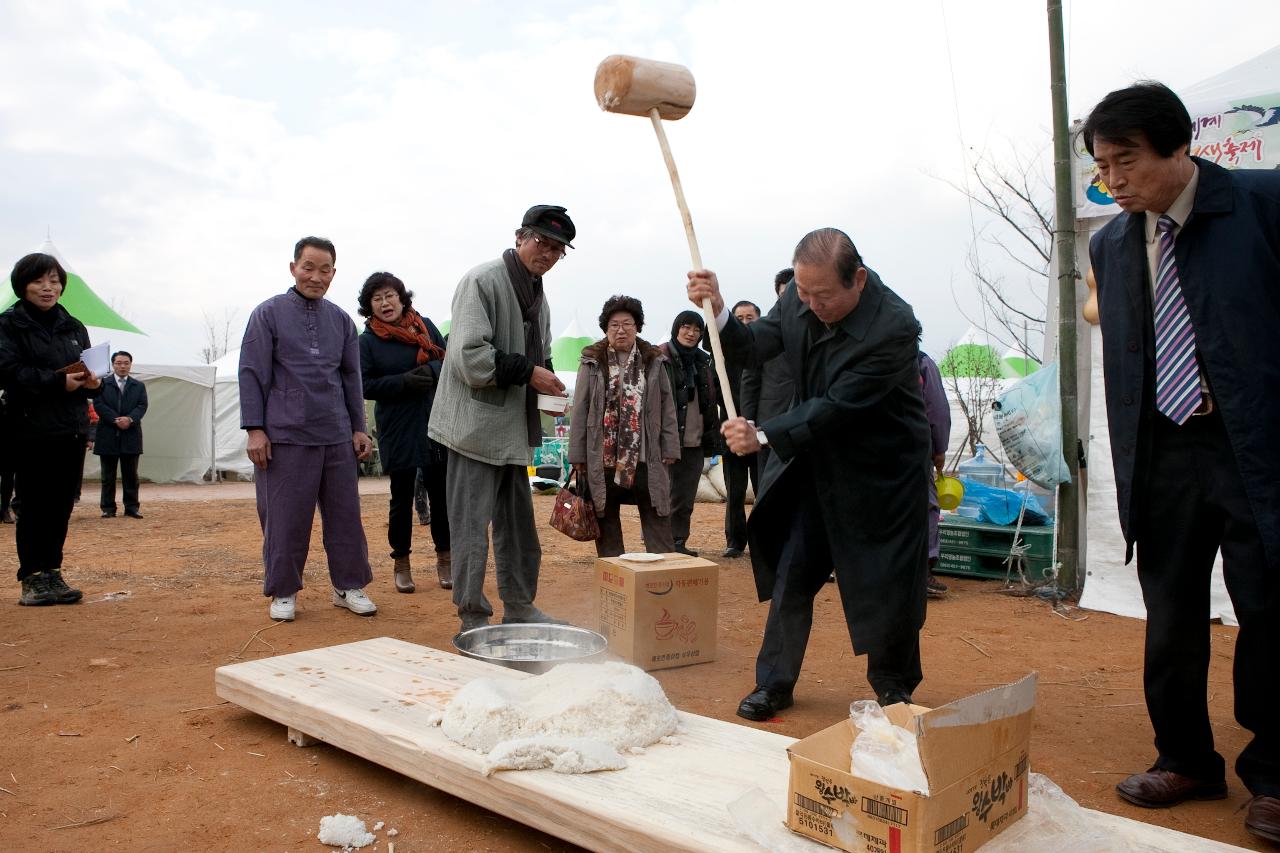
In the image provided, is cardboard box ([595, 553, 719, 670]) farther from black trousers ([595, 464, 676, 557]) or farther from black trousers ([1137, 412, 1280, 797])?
black trousers ([1137, 412, 1280, 797])

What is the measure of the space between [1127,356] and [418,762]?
234 centimetres

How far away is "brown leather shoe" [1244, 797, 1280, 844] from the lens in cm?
238

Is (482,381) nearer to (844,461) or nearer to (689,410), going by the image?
(844,461)

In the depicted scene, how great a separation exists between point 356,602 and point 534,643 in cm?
149

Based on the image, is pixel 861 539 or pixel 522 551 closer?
pixel 861 539

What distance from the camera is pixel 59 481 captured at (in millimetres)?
5066

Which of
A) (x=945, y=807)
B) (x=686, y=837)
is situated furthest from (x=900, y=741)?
(x=686, y=837)

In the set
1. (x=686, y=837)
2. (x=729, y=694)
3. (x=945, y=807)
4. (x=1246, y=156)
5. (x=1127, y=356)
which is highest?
(x=1246, y=156)

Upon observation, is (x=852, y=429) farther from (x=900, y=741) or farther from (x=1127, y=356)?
(x=900, y=741)

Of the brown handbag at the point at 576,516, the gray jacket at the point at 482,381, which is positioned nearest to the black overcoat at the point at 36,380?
the gray jacket at the point at 482,381

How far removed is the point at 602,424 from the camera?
18.1 ft

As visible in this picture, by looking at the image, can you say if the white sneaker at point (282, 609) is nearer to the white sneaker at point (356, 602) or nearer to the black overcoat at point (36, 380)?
the white sneaker at point (356, 602)

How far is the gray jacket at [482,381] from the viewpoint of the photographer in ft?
13.3

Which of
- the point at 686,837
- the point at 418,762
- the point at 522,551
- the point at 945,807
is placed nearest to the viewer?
the point at 945,807
